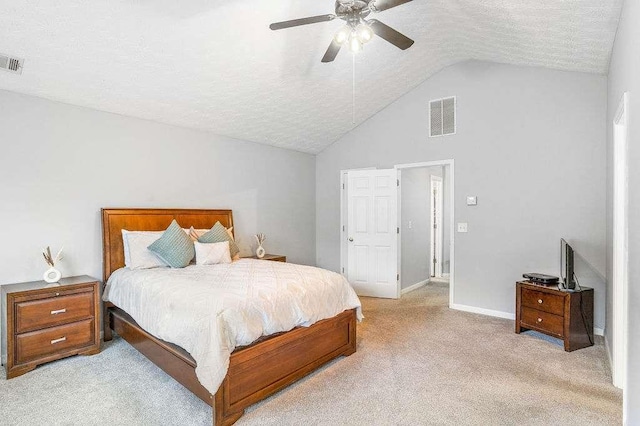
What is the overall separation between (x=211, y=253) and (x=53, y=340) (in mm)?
1574

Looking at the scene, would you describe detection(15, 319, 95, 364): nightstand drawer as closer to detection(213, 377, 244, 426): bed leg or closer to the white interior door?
detection(213, 377, 244, 426): bed leg

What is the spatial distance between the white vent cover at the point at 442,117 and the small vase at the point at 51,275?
4.81 meters

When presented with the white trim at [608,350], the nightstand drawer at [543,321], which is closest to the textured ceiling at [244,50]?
the nightstand drawer at [543,321]

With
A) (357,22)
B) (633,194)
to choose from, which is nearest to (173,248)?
(357,22)

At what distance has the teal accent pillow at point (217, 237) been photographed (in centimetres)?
410

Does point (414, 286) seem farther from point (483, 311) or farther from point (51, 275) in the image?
point (51, 275)

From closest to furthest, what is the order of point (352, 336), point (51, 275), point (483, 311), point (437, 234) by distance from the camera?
point (51, 275)
point (352, 336)
point (483, 311)
point (437, 234)

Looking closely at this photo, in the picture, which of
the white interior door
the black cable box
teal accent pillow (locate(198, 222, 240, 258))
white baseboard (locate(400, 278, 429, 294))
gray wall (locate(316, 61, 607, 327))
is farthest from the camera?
white baseboard (locate(400, 278, 429, 294))

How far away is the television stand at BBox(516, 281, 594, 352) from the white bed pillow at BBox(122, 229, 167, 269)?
3.98 metres

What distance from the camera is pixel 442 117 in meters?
4.92

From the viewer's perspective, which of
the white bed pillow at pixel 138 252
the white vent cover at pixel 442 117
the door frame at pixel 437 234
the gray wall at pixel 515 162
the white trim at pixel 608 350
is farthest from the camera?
the door frame at pixel 437 234

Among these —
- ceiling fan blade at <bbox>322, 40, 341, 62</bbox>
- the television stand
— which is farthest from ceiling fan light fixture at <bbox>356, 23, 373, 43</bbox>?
the television stand

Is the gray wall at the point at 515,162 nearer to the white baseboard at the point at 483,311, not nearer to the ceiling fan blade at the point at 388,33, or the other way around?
the white baseboard at the point at 483,311

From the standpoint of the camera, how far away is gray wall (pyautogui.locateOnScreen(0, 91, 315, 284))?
319 cm
